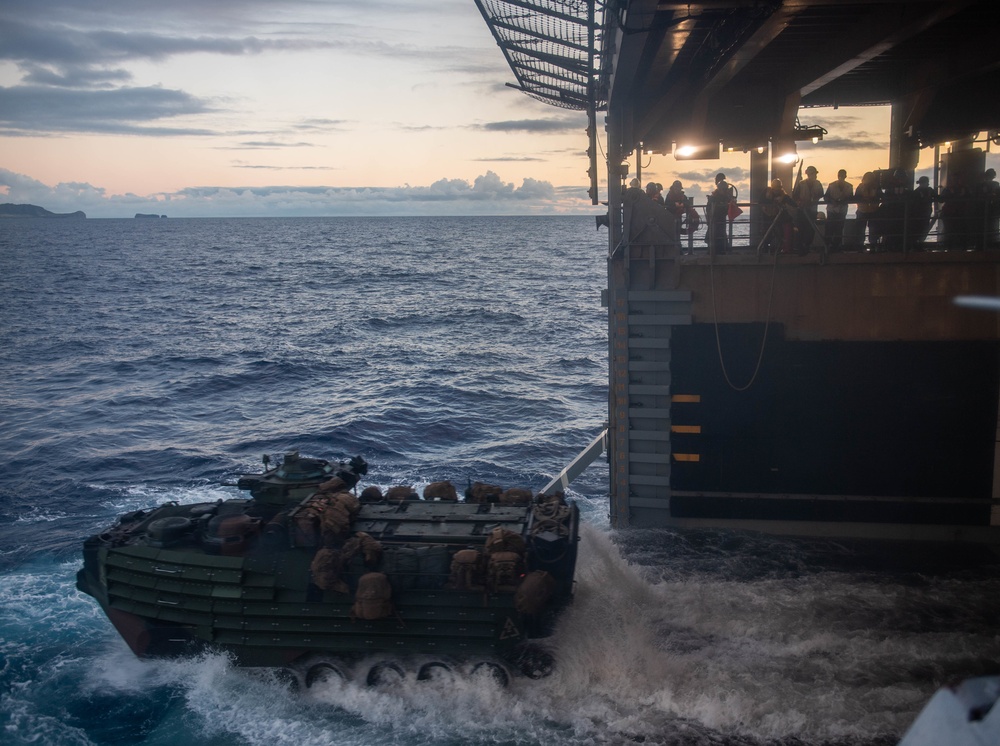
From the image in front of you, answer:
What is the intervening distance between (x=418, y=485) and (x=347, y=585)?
27.7ft

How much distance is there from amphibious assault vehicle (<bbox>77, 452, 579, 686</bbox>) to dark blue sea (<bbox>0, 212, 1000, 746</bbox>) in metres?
0.47

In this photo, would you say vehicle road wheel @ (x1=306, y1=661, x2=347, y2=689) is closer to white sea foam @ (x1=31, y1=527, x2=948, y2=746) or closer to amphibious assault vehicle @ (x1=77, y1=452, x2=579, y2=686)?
amphibious assault vehicle @ (x1=77, y1=452, x2=579, y2=686)

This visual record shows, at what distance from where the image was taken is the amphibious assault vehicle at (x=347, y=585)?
39.5 ft

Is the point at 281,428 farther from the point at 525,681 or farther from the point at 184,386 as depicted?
the point at 525,681

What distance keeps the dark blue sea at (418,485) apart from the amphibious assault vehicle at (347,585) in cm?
47

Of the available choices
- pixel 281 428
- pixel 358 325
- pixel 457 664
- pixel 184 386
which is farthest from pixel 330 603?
pixel 358 325

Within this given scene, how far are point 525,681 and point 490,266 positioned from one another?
250 ft

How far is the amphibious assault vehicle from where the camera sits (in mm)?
12031

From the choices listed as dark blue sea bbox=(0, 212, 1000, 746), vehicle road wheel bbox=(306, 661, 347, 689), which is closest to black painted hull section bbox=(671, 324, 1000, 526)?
dark blue sea bbox=(0, 212, 1000, 746)

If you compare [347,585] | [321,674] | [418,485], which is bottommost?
[321,674]

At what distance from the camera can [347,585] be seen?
12211 millimetres

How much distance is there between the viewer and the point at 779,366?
50.8 ft

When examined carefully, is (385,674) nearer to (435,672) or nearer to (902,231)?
(435,672)

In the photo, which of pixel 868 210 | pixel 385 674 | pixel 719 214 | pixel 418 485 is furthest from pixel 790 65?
pixel 385 674
